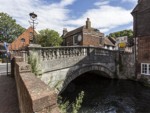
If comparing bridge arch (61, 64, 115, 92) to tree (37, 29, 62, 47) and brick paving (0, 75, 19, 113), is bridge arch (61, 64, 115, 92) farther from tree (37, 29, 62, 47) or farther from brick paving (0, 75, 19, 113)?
tree (37, 29, 62, 47)

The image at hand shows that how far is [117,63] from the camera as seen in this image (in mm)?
17453

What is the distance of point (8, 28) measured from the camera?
40.1 meters

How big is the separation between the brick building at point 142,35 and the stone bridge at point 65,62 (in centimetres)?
409

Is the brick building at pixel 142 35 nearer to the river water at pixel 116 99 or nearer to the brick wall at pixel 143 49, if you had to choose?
the brick wall at pixel 143 49

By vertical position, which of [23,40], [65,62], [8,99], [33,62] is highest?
[23,40]

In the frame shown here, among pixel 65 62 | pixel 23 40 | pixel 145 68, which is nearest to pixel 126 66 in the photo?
pixel 145 68

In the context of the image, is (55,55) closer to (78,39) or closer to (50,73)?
(50,73)

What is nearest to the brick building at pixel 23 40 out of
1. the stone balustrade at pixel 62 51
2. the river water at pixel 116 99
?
the stone balustrade at pixel 62 51

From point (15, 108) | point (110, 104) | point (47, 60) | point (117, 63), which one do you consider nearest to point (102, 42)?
point (117, 63)

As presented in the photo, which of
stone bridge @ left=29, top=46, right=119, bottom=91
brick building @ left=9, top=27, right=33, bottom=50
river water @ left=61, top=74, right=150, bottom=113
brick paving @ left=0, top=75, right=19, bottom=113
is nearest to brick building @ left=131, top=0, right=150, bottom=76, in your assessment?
river water @ left=61, top=74, right=150, bottom=113

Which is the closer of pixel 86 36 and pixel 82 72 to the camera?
pixel 82 72

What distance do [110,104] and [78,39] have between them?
17.7 metres

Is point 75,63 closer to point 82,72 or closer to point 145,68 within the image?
point 82,72

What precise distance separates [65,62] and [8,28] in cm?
3723
